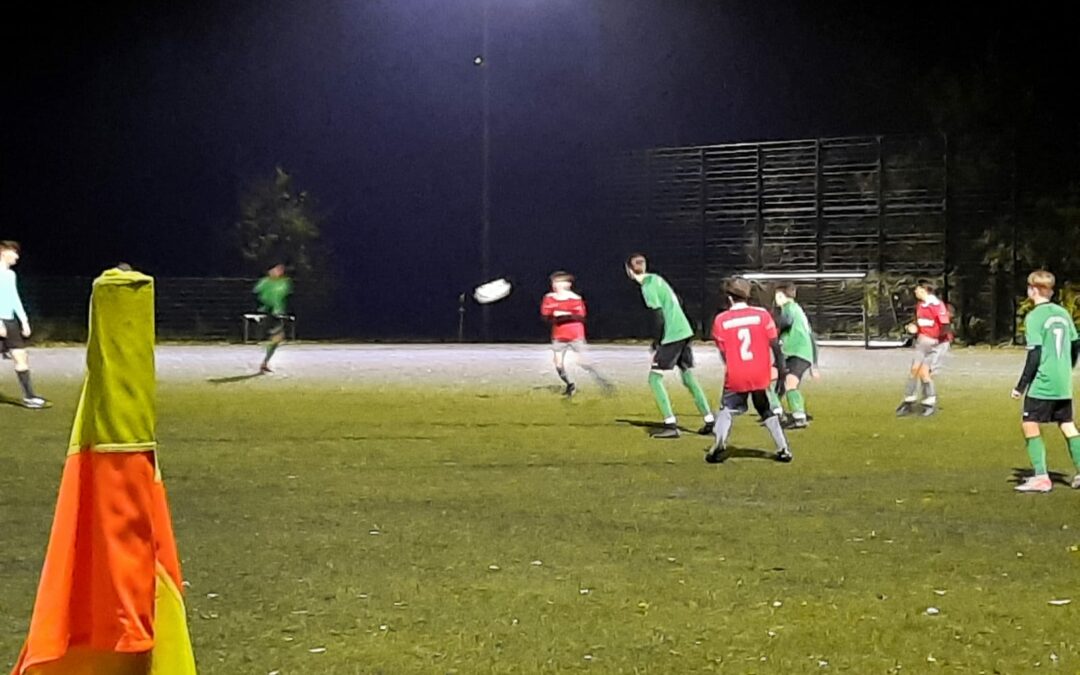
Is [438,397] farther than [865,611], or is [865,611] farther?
[438,397]

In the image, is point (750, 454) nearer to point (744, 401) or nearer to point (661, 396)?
point (744, 401)

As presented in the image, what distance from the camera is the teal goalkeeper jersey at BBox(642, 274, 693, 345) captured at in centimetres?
1489

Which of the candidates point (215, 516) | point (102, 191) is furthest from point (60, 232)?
point (215, 516)

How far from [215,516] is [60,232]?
42.9 meters

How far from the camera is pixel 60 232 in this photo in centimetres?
4959

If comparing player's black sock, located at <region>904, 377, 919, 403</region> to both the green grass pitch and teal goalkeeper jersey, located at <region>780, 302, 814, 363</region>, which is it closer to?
the green grass pitch

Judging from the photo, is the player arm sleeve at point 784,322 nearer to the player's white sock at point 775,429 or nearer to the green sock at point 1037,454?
the player's white sock at point 775,429

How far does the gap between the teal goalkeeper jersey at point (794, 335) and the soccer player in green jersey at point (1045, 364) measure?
5.19m

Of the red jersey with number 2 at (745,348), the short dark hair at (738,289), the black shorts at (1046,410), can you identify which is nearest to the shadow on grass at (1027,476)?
the black shorts at (1046,410)

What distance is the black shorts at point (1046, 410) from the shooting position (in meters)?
10.7

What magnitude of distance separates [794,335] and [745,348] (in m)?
3.90

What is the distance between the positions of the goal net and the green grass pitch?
2371 cm

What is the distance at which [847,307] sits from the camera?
40.1 metres

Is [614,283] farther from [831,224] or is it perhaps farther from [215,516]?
[215,516]
